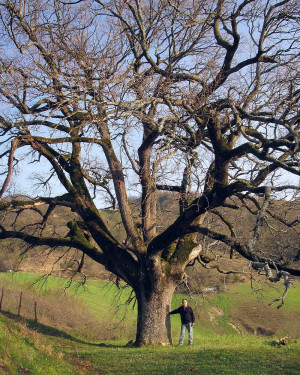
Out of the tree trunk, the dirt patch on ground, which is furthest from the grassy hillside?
the tree trunk

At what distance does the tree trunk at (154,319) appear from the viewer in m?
12.6

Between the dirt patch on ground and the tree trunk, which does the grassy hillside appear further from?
the tree trunk

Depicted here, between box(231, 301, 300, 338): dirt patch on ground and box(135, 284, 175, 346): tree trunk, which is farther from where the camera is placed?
box(231, 301, 300, 338): dirt patch on ground

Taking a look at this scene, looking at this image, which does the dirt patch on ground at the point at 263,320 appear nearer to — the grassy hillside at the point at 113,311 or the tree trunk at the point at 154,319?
the grassy hillside at the point at 113,311

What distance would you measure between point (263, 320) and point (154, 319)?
54.5 feet

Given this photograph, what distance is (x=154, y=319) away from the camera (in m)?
12.7

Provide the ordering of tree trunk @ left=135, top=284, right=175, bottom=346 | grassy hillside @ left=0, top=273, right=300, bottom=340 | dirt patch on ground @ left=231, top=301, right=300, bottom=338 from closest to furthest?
tree trunk @ left=135, top=284, right=175, bottom=346
grassy hillside @ left=0, top=273, right=300, bottom=340
dirt patch on ground @ left=231, top=301, right=300, bottom=338

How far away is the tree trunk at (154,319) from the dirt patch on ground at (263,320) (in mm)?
13991

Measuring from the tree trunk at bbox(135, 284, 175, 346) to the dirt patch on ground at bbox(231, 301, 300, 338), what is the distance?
14.0 m

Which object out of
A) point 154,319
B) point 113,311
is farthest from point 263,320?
point 154,319

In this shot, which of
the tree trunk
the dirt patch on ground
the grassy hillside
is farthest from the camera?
the dirt patch on ground

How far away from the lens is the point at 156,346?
1224cm

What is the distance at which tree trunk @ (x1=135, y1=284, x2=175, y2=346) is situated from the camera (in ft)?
41.4

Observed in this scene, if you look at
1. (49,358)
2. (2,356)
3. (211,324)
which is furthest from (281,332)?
(2,356)
